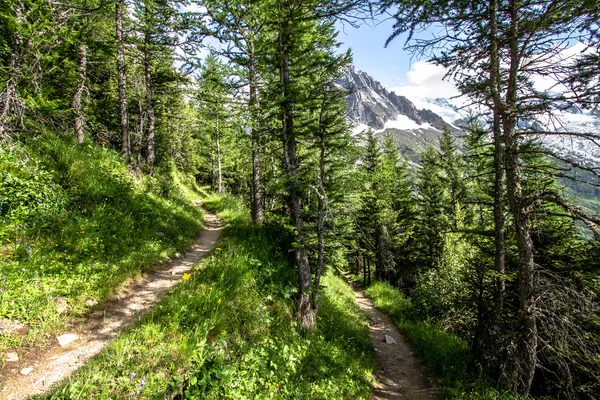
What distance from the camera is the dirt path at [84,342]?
325cm

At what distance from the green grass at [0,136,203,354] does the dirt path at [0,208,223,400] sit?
0.86 ft

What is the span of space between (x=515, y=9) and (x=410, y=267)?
2430 centimetres

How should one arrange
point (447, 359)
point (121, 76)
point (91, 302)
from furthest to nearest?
point (121, 76), point (447, 359), point (91, 302)

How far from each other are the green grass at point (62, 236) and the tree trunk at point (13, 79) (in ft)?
2.74

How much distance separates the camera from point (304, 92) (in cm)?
755

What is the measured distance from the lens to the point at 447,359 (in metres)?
9.11

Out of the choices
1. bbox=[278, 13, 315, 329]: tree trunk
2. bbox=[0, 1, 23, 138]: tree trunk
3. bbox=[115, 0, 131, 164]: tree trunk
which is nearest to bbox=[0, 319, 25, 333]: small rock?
bbox=[0, 1, 23, 138]: tree trunk

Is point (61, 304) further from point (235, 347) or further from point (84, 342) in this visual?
point (235, 347)

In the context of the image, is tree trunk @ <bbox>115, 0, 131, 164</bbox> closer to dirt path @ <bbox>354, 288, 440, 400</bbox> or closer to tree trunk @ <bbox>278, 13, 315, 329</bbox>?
tree trunk @ <bbox>278, 13, 315, 329</bbox>

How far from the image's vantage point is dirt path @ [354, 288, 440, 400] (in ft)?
26.5

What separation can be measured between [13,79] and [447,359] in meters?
14.1

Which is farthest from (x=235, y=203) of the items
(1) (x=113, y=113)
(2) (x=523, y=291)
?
(2) (x=523, y=291)

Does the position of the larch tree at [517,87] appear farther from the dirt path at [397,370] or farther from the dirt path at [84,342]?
the dirt path at [84,342]

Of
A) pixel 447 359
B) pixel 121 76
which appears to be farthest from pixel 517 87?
pixel 121 76
